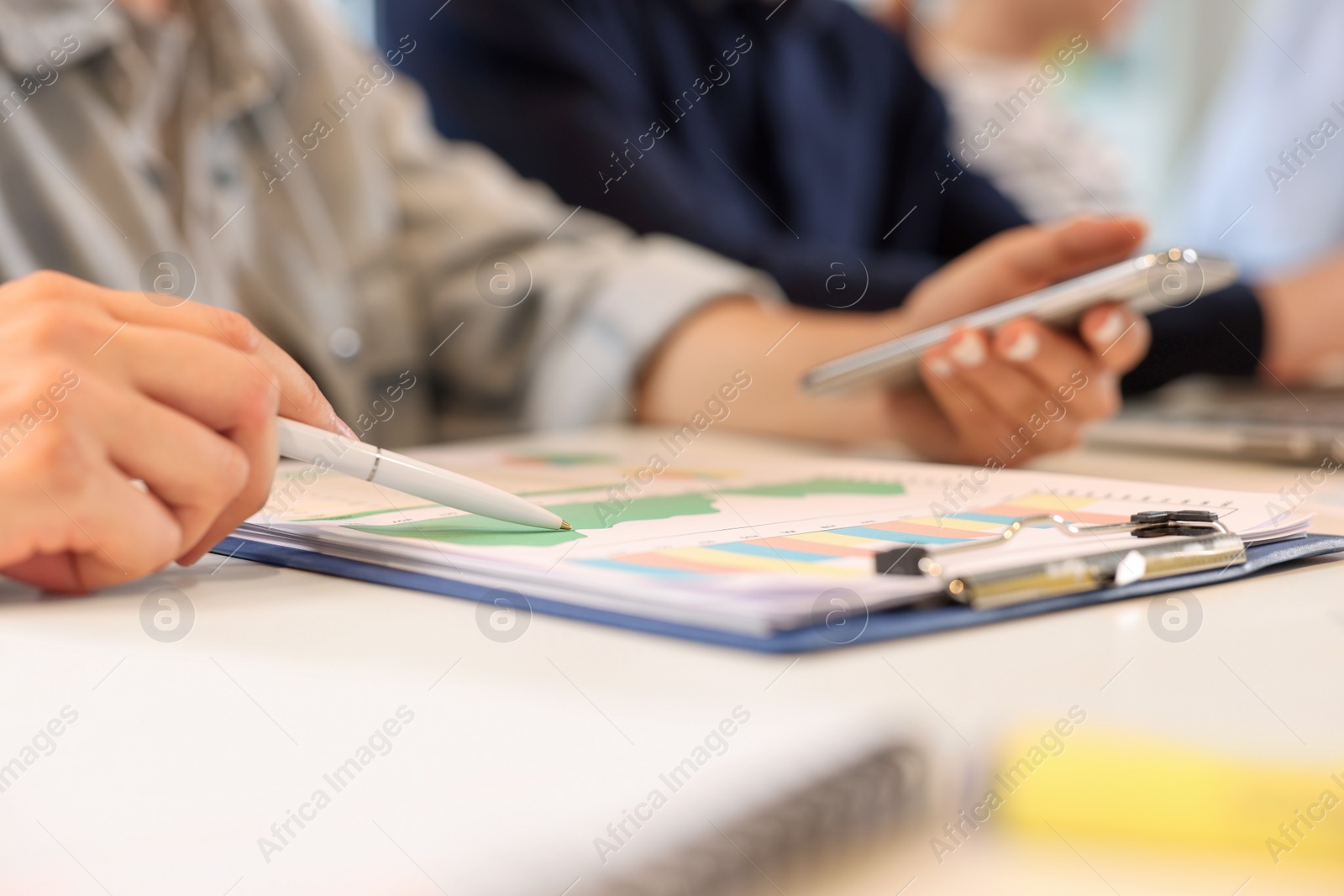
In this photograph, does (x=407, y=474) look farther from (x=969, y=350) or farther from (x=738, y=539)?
(x=969, y=350)

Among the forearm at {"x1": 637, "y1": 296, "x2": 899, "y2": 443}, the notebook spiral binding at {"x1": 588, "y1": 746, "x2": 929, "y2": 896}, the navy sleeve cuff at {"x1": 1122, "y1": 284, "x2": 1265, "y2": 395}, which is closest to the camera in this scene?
the notebook spiral binding at {"x1": 588, "y1": 746, "x2": 929, "y2": 896}

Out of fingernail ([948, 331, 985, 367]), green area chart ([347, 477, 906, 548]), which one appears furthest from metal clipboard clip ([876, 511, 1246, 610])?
fingernail ([948, 331, 985, 367])

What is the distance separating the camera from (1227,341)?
0.90m

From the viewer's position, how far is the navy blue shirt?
110 centimetres

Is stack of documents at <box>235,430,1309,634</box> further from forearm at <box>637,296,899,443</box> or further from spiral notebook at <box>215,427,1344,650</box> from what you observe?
forearm at <box>637,296,899,443</box>

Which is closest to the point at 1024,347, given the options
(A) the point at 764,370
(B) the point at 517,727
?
(A) the point at 764,370

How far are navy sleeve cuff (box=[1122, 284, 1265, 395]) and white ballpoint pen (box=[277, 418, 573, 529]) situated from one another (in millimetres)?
658

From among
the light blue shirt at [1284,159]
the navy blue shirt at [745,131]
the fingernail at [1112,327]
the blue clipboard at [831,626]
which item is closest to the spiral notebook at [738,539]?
the blue clipboard at [831,626]

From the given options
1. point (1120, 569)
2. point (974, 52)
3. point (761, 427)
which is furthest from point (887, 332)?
point (974, 52)

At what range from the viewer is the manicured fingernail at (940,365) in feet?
2.08

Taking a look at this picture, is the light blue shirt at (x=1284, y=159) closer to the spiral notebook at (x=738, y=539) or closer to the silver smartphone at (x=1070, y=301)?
the silver smartphone at (x=1070, y=301)

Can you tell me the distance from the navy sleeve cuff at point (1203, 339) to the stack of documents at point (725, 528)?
386 mm

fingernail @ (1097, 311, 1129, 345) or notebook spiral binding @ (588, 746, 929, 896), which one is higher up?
notebook spiral binding @ (588, 746, 929, 896)

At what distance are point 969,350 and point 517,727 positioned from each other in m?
0.44
